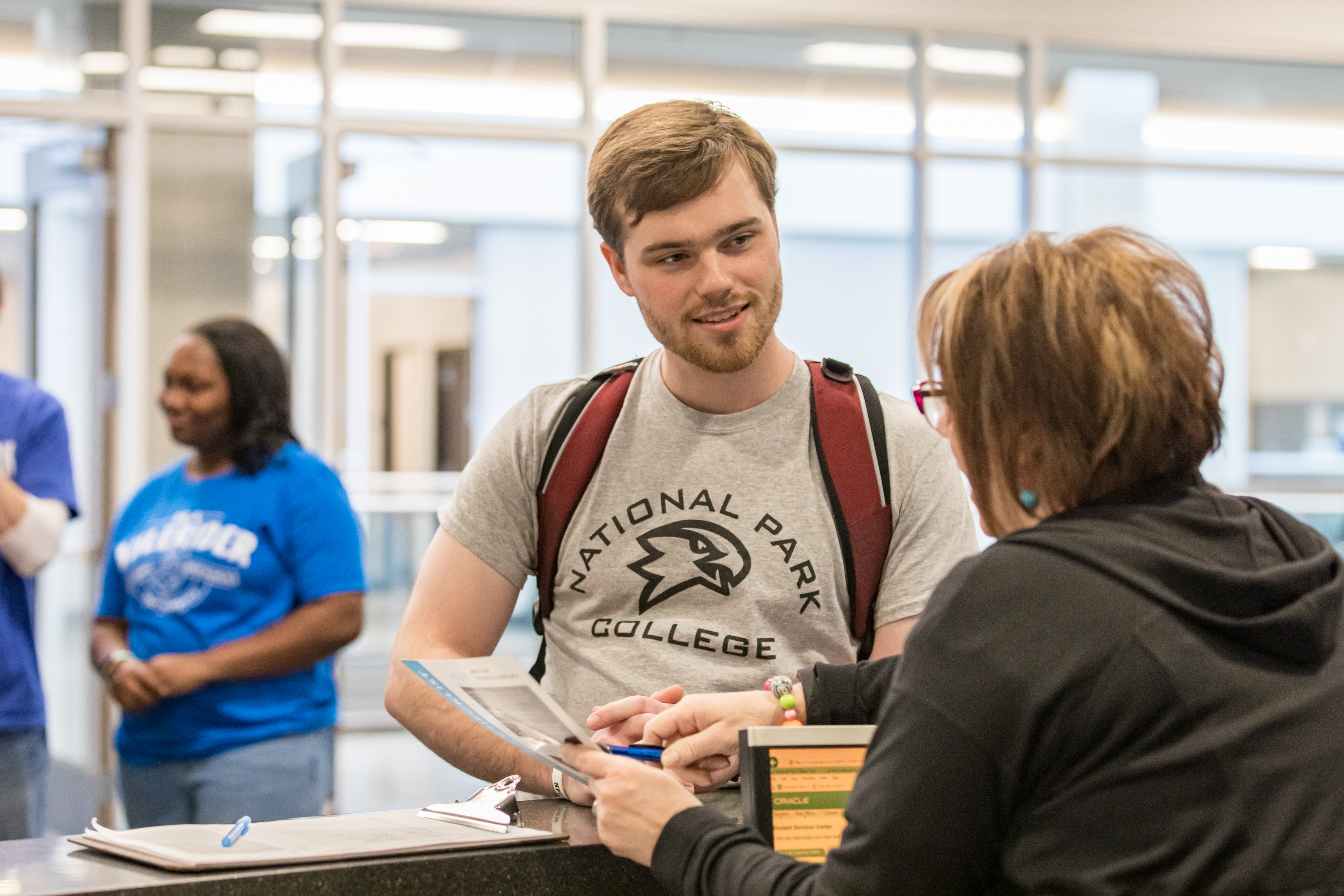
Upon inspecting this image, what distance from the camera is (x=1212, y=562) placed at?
3.32 ft

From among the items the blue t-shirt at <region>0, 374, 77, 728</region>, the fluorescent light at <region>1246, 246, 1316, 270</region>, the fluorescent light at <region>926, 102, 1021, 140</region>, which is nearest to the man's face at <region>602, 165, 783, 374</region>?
the blue t-shirt at <region>0, 374, 77, 728</region>

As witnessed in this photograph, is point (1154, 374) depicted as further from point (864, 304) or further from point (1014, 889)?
point (864, 304)

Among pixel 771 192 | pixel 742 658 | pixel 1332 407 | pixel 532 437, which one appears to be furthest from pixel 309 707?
pixel 1332 407

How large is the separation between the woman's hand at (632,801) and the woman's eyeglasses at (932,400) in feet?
1.49

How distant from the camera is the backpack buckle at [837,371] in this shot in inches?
75.7

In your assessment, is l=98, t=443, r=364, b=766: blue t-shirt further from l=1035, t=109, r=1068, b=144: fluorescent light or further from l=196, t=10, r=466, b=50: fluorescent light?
l=1035, t=109, r=1068, b=144: fluorescent light

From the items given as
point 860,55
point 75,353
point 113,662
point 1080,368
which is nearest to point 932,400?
point 1080,368

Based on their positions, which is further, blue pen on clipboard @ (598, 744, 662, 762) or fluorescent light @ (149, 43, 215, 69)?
fluorescent light @ (149, 43, 215, 69)

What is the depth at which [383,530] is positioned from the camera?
6.57m

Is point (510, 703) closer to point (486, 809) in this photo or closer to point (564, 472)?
point (486, 809)

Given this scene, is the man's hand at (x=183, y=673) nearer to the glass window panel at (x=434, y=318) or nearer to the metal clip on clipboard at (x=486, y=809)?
the metal clip on clipboard at (x=486, y=809)

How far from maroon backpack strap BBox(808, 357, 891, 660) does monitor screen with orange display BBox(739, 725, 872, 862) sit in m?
0.48

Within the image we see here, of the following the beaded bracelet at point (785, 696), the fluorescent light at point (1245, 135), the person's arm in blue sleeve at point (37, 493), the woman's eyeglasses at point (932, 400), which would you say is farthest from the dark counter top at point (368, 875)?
the fluorescent light at point (1245, 135)

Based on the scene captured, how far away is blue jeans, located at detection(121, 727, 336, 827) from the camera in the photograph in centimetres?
259
